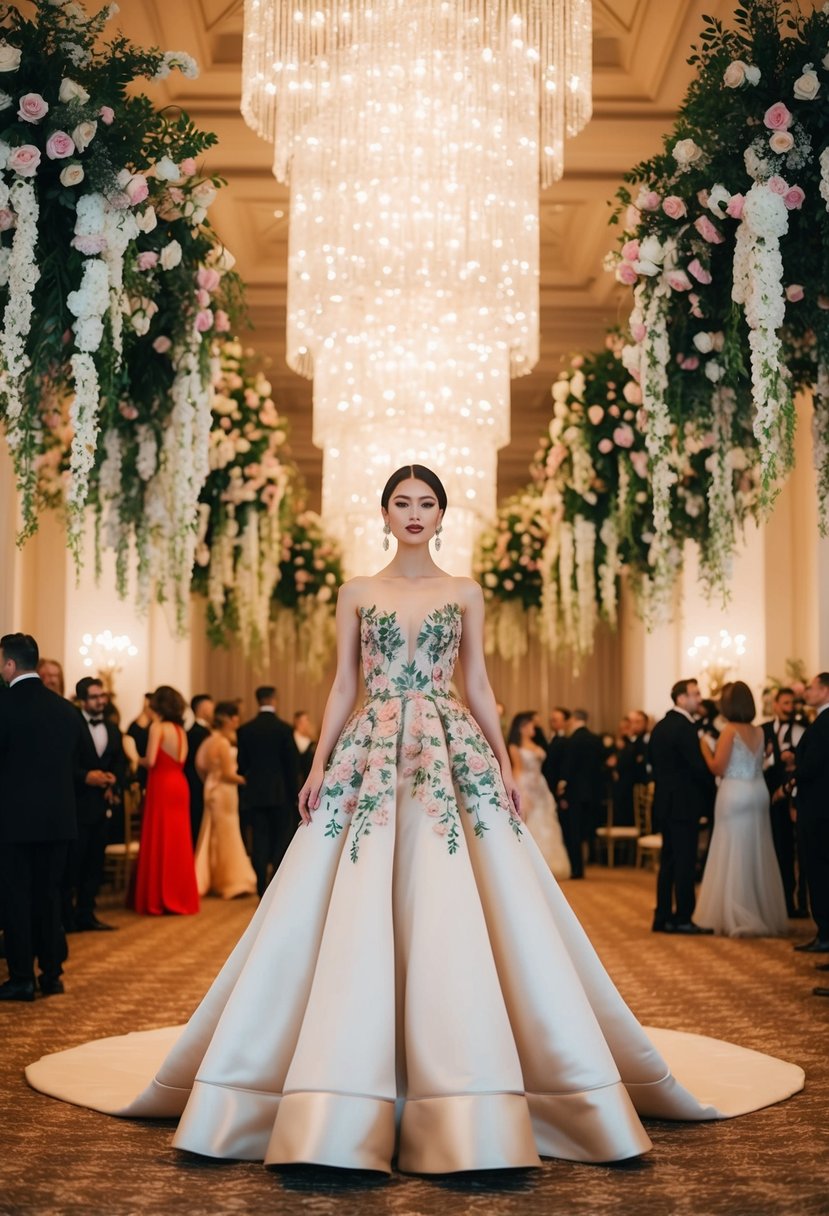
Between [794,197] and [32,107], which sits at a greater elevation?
[32,107]

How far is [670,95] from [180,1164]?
9872mm

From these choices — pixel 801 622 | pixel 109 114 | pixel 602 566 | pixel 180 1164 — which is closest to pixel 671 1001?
pixel 180 1164

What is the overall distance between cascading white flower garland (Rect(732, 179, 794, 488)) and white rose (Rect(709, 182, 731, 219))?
0.34ft

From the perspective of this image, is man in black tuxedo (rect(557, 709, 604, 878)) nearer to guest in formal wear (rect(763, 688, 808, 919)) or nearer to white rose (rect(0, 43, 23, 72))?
guest in formal wear (rect(763, 688, 808, 919))

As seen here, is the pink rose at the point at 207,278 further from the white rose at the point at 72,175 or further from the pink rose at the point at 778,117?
the pink rose at the point at 778,117

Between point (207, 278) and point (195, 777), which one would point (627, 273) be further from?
point (195, 777)

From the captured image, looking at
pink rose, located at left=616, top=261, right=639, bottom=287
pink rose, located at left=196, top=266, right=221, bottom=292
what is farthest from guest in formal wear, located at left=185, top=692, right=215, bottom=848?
pink rose, located at left=616, top=261, right=639, bottom=287

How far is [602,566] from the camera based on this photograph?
11992 millimetres

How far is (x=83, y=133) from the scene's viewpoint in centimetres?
524

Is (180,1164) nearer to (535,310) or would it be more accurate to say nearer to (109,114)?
(109,114)

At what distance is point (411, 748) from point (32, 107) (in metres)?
2.82

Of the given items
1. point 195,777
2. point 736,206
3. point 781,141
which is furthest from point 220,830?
point 781,141

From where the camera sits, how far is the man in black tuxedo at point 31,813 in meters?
6.29

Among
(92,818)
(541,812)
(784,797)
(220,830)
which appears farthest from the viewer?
(541,812)
